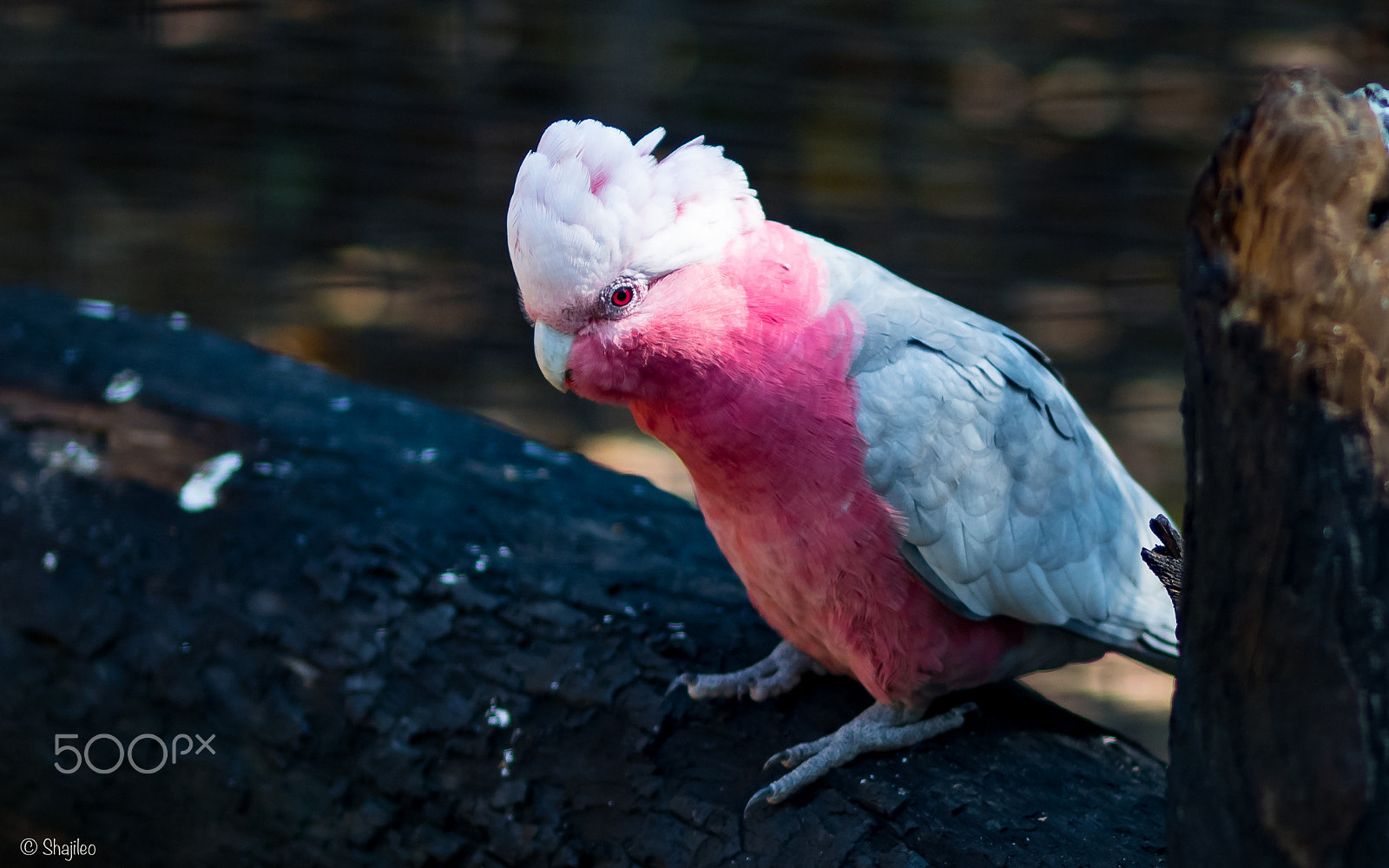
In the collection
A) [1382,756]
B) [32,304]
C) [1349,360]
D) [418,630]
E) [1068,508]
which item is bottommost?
[418,630]

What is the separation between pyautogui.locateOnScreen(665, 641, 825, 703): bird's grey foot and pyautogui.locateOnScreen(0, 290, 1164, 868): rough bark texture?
0.10ft

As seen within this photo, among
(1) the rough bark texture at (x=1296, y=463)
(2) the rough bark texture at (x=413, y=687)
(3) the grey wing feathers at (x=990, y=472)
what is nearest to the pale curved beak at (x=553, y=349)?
(3) the grey wing feathers at (x=990, y=472)

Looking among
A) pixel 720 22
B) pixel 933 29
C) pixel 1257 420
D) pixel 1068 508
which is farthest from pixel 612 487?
pixel 933 29

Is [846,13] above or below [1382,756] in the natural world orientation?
above

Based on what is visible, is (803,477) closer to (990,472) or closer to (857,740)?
(990,472)

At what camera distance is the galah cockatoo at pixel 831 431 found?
4.76 feet

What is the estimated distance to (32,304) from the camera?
2588 millimetres

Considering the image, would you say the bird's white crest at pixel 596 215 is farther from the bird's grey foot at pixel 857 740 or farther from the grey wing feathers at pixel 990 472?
the bird's grey foot at pixel 857 740

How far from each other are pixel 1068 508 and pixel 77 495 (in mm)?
1945

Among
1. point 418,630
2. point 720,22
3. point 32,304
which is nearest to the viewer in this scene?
point 418,630

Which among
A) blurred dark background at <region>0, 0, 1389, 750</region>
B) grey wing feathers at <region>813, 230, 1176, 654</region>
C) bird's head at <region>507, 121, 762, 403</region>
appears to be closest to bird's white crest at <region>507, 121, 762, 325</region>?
bird's head at <region>507, 121, 762, 403</region>

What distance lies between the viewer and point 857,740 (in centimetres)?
162

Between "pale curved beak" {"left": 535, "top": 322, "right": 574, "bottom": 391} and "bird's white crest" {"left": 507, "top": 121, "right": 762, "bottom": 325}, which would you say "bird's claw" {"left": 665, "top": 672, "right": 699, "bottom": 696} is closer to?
"pale curved beak" {"left": 535, "top": 322, "right": 574, "bottom": 391}

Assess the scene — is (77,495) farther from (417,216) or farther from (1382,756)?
(1382,756)
